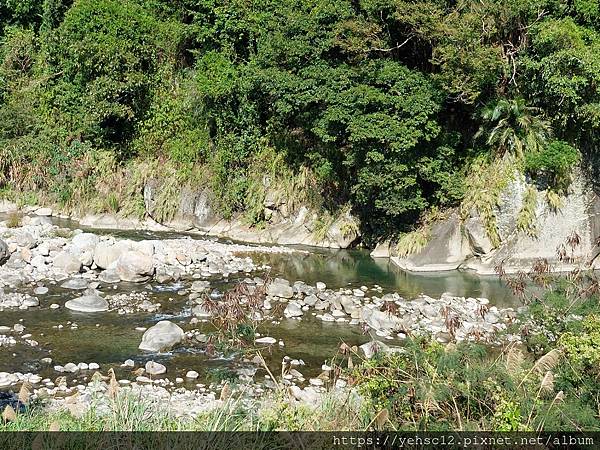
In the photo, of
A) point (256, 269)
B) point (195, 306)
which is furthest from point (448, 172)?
point (195, 306)

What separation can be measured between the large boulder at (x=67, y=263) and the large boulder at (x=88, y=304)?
299 centimetres

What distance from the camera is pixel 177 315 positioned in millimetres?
13836

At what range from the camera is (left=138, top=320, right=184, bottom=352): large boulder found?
1166cm

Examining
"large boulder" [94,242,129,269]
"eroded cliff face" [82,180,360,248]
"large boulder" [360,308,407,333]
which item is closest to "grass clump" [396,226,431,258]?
"eroded cliff face" [82,180,360,248]

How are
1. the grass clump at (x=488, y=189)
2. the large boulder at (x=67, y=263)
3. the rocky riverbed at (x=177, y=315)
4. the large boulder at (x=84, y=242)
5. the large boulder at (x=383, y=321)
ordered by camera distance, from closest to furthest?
the rocky riverbed at (x=177, y=315) → the large boulder at (x=383, y=321) → the large boulder at (x=67, y=263) → the large boulder at (x=84, y=242) → the grass clump at (x=488, y=189)

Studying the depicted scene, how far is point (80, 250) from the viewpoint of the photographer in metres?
18.0

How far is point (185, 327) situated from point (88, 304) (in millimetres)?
2514

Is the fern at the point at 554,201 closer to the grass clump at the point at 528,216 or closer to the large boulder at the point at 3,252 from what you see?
the grass clump at the point at 528,216

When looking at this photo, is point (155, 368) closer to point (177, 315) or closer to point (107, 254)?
point (177, 315)

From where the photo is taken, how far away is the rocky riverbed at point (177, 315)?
32.4 feet

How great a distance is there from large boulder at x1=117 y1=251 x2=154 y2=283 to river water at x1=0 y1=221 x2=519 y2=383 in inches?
15.5

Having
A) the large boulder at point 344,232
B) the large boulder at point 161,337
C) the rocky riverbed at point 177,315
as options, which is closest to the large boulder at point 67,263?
the rocky riverbed at point 177,315

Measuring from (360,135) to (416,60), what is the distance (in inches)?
148

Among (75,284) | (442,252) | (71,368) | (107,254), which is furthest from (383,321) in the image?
(107,254)
